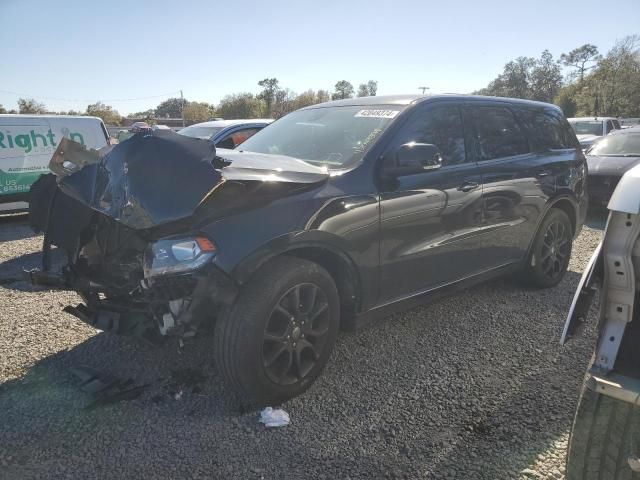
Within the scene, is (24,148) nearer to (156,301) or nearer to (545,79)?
(156,301)

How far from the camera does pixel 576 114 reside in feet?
167

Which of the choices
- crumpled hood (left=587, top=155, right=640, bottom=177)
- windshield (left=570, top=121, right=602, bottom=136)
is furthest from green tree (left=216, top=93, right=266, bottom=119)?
crumpled hood (left=587, top=155, right=640, bottom=177)

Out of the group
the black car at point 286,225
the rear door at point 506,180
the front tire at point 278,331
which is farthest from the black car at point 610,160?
the front tire at point 278,331

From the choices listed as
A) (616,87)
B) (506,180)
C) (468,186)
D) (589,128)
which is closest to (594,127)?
(589,128)

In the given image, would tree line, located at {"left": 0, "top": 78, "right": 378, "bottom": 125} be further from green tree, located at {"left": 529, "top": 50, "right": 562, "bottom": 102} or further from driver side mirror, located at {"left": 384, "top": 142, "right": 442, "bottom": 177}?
driver side mirror, located at {"left": 384, "top": 142, "right": 442, "bottom": 177}

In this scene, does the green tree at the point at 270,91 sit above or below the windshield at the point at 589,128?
above

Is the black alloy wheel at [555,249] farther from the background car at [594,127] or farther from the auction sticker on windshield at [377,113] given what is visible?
the background car at [594,127]

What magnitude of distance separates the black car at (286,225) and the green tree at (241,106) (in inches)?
2517

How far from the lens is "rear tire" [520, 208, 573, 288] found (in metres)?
4.70

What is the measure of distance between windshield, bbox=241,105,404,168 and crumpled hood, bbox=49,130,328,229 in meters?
0.34

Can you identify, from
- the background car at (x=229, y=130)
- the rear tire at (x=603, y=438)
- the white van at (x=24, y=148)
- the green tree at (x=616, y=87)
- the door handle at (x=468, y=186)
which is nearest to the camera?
the rear tire at (x=603, y=438)

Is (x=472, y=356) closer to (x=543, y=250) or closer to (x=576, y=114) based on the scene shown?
(x=543, y=250)

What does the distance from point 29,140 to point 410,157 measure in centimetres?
819

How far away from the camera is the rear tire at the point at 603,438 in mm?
1589
